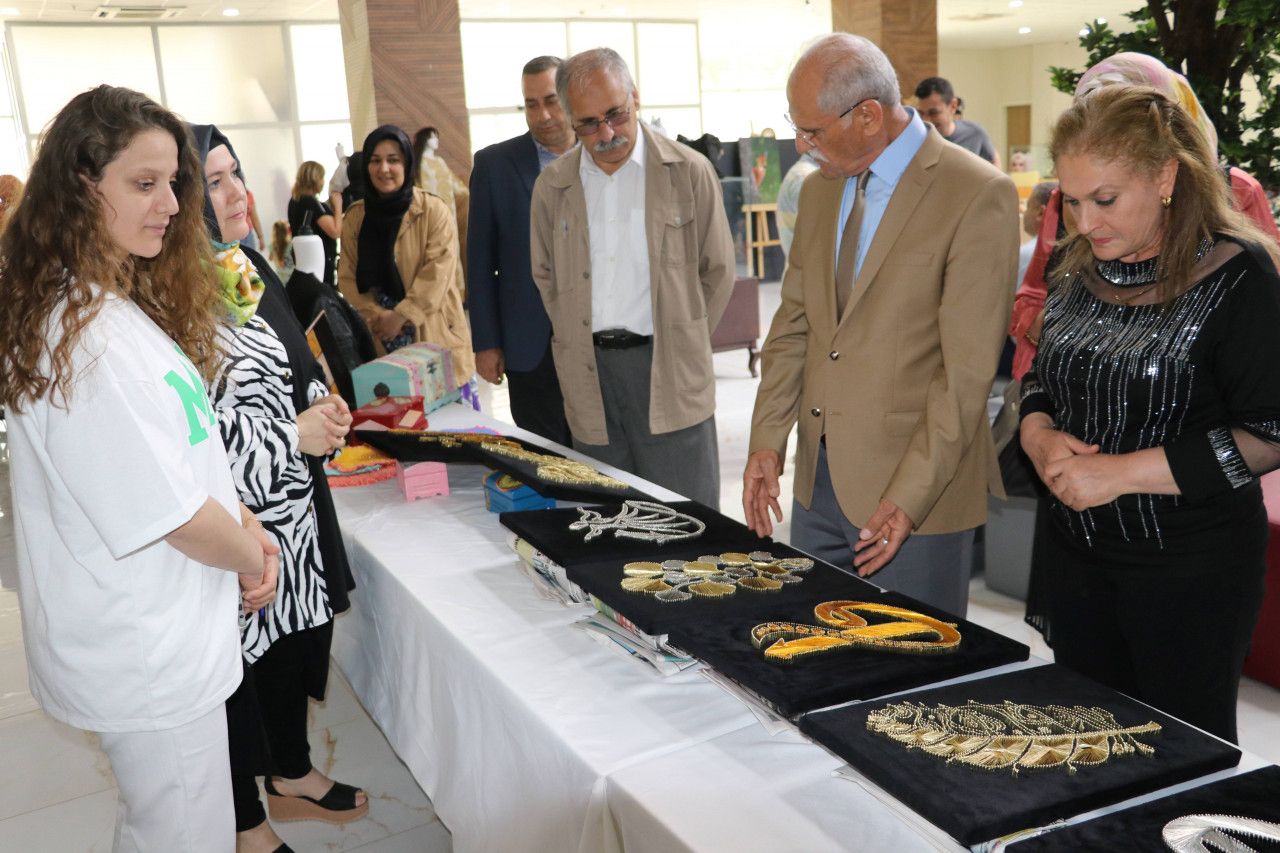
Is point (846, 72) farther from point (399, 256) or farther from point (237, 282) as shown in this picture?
point (399, 256)

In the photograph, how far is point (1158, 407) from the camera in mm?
1407

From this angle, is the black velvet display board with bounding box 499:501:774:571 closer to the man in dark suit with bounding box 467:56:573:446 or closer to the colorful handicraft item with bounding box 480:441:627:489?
the colorful handicraft item with bounding box 480:441:627:489

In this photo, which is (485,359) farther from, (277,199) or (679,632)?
(277,199)

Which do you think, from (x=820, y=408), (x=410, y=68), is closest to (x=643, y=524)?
(x=820, y=408)

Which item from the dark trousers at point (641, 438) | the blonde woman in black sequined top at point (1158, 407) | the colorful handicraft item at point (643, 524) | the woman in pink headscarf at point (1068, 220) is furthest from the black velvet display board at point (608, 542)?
the dark trousers at point (641, 438)

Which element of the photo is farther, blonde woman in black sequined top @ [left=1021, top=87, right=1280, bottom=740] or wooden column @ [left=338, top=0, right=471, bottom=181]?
wooden column @ [left=338, top=0, right=471, bottom=181]

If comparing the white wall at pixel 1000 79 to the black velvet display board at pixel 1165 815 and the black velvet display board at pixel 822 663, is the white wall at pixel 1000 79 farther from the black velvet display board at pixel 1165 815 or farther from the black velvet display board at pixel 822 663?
the black velvet display board at pixel 1165 815

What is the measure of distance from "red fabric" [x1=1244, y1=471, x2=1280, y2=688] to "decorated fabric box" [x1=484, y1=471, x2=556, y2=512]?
173 centimetres

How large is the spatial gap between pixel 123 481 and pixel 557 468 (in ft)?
3.28

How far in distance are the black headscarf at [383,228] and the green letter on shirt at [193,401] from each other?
2521 mm

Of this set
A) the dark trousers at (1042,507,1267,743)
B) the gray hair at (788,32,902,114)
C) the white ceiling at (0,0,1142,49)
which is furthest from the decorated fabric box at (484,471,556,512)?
the white ceiling at (0,0,1142,49)

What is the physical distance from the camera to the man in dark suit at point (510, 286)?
313 centimetres

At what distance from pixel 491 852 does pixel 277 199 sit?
13312 millimetres

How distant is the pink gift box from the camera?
2.27 m
